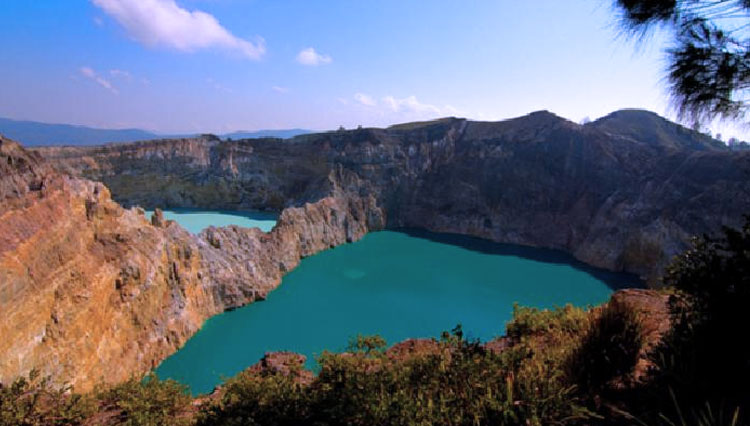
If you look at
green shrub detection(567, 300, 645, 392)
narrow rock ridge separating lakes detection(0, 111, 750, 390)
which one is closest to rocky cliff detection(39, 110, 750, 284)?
narrow rock ridge separating lakes detection(0, 111, 750, 390)

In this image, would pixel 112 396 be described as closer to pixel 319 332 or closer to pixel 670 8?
pixel 670 8

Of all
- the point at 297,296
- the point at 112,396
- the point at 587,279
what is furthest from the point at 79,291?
the point at 587,279

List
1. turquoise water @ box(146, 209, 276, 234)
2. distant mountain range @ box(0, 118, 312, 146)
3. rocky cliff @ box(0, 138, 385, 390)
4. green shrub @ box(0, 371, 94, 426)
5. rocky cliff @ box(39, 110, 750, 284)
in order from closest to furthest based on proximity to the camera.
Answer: green shrub @ box(0, 371, 94, 426) → rocky cliff @ box(0, 138, 385, 390) → rocky cliff @ box(39, 110, 750, 284) → turquoise water @ box(146, 209, 276, 234) → distant mountain range @ box(0, 118, 312, 146)

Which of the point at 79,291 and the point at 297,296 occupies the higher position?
the point at 79,291

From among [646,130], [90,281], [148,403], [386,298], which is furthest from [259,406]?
[646,130]

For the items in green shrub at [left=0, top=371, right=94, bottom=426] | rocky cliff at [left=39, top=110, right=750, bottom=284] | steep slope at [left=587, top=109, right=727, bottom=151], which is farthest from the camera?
steep slope at [left=587, top=109, right=727, bottom=151]

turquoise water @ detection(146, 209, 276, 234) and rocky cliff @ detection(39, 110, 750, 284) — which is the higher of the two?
rocky cliff @ detection(39, 110, 750, 284)

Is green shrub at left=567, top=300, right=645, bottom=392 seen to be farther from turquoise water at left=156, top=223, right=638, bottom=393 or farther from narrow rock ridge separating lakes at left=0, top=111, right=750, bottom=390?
turquoise water at left=156, top=223, right=638, bottom=393
